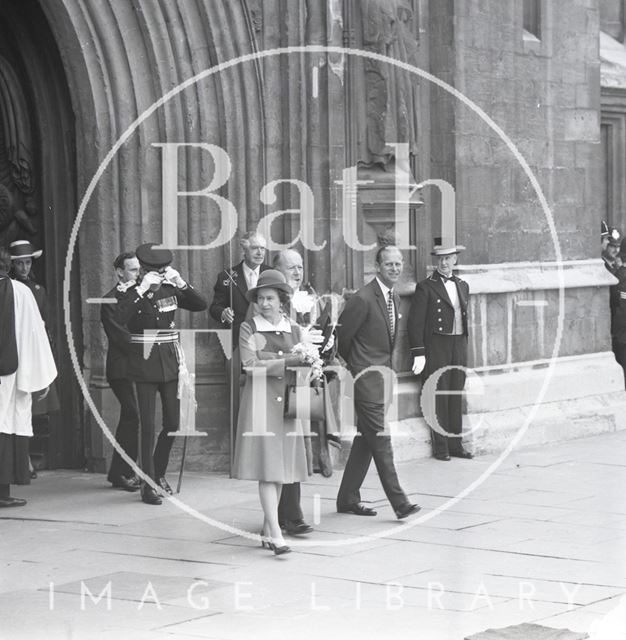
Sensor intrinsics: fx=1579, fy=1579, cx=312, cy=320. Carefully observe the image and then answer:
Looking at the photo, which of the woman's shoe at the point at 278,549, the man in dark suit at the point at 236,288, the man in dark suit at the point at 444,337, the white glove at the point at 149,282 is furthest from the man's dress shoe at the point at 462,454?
the woman's shoe at the point at 278,549

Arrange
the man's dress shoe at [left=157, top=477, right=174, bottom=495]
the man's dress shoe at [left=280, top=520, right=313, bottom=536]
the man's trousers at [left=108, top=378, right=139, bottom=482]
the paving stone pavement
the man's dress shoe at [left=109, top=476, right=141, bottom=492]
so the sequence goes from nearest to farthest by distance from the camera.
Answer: the paving stone pavement
the man's dress shoe at [left=280, top=520, right=313, bottom=536]
the man's dress shoe at [left=157, top=477, right=174, bottom=495]
the man's dress shoe at [left=109, top=476, right=141, bottom=492]
the man's trousers at [left=108, top=378, right=139, bottom=482]

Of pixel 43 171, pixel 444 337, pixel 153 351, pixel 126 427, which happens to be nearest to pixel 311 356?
pixel 153 351

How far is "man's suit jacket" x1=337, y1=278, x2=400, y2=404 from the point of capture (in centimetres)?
1025

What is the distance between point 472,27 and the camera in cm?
1401

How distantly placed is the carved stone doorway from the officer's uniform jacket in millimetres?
1465

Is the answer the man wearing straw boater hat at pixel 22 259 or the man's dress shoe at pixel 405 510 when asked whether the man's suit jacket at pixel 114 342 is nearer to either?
the man wearing straw boater hat at pixel 22 259

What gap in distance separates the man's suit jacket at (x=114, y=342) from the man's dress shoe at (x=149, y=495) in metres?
0.83

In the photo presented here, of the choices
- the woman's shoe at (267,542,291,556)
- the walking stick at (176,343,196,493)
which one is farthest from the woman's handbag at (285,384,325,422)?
the walking stick at (176,343,196,493)

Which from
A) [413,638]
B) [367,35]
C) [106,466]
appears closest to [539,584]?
[413,638]

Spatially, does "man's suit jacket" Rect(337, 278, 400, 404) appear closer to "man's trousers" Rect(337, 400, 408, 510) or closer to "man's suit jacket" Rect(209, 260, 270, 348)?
"man's trousers" Rect(337, 400, 408, 510)

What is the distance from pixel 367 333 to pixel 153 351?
1582mm

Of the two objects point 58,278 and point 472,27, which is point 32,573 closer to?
point 58,278

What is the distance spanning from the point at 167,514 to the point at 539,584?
3138 mm

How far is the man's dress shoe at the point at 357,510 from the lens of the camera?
1038cm
